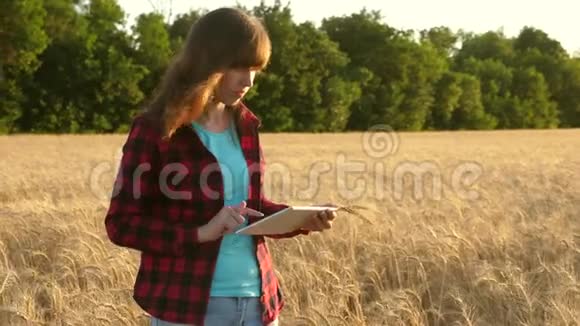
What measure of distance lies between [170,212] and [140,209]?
0.23ft

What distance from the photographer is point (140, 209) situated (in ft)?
6.86

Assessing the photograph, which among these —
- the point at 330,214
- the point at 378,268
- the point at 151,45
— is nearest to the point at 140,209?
the point at 330,214

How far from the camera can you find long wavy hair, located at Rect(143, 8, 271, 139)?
204 centimetres

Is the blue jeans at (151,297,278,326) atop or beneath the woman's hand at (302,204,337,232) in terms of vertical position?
beneath

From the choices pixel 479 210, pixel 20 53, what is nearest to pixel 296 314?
pixel 479 210

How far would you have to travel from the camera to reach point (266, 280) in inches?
86.4

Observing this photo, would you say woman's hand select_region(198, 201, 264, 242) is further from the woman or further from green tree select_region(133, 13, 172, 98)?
green tree select_region(133, 13, 172, 98)

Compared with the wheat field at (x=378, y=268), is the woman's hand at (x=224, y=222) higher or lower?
higher

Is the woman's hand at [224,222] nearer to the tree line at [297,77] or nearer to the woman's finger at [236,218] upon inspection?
the woman's finger at [236,218]

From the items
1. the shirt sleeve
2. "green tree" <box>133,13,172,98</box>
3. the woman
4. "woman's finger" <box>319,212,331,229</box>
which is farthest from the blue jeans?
"green tree" <box>133,13,172,98</box>

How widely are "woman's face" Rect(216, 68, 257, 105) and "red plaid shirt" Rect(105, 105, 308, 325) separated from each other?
12cm

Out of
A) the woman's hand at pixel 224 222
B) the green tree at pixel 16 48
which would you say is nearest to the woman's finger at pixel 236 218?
the woman's hand at pixel 224 222

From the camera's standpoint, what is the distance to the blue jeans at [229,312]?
211 cm

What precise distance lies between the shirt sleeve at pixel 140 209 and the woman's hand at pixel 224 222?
0.03 m
